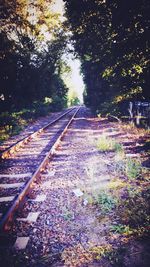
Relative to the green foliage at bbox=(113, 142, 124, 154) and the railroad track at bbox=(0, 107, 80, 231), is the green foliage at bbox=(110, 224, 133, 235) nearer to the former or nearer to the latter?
the railroad track at bbox=(0, 107, 80, 231)

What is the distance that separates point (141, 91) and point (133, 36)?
127 inches

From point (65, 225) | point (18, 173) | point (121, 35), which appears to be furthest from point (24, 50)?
point (65, 225)

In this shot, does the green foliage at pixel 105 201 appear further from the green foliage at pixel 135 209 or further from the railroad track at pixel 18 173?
the railroad track at pixel 18 173

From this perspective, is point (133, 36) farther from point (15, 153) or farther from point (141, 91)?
point (15, 153)

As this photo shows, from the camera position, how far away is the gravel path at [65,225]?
3.27 m

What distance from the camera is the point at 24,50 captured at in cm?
2634

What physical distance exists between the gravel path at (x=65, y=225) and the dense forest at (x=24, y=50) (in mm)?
15817

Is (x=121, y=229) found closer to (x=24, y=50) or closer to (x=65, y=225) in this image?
(x=65, y=225)

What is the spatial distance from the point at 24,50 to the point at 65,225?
83.6ft

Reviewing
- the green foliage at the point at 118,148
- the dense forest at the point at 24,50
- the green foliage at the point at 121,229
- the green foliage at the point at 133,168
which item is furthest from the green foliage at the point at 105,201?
the dense forest at the point at 24,50

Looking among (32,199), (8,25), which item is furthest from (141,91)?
(8,25)

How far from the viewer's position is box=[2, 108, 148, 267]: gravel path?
129 inches

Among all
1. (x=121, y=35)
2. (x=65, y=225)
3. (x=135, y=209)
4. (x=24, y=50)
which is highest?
(x=24, y=50)

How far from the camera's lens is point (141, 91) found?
36.4ft
